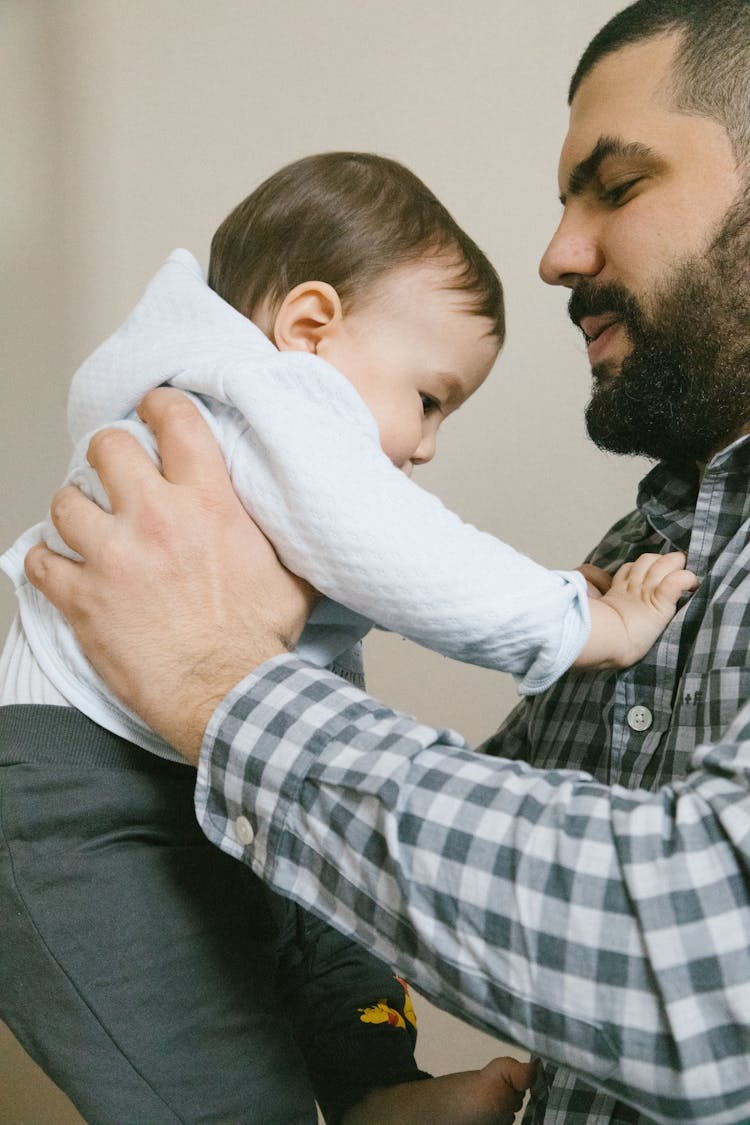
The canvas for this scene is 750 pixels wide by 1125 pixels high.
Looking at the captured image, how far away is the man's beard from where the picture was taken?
112 centimetres

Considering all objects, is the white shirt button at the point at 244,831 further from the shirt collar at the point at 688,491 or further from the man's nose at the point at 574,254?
the man's nose at the point at 574,254

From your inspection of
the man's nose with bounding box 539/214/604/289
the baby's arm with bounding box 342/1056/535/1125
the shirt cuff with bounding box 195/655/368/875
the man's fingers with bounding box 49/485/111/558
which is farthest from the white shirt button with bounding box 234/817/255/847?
the man's nose with bounding box 539/214/604/289

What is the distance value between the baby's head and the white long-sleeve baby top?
0.09 meters

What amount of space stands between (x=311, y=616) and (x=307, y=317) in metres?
0.29

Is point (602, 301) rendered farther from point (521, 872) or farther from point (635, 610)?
point (521, 872)

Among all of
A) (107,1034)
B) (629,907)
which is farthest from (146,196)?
(629,907)

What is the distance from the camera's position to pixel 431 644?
0.85 meters

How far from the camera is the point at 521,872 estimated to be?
24.8 inches

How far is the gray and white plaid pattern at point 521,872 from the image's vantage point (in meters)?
Result: 0.59

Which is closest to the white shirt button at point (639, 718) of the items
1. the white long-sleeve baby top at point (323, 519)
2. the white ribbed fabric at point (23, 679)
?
the white long-sleeve baby top at point (323, 519)

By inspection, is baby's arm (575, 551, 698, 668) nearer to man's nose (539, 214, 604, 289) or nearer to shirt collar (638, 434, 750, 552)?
shirt collar (638, 434, 750, 552)

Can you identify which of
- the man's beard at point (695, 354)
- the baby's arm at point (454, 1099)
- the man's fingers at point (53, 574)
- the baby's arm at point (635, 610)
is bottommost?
the baby's arm at point (454, 1099)

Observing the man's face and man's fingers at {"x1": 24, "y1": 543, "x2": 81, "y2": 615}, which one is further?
the man's face

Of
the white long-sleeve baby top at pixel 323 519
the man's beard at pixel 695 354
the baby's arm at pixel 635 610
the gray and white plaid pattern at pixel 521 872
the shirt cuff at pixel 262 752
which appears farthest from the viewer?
the man's beard at pixel 695 354
